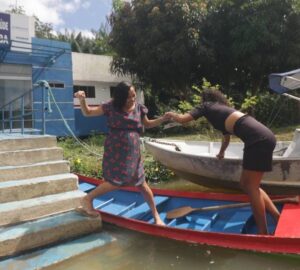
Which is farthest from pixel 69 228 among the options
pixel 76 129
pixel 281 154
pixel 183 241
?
pixel 76 129

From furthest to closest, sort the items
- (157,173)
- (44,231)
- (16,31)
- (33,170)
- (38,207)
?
(16,31), (157,173), (33,170), (38,207), (44,231)

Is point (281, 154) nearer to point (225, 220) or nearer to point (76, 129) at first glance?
point (225, 220)

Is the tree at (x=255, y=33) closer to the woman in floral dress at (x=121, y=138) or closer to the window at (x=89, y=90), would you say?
the window at (x=89, y=90)

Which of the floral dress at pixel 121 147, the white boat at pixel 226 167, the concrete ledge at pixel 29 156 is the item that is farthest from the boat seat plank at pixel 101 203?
the white boat at pixel 226 167

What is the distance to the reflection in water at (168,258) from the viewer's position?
3930 millimetres

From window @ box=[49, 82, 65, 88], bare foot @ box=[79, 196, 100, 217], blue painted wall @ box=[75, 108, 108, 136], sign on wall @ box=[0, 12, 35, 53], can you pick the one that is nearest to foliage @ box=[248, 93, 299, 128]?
blue painted wall @ box=[75, 108, 108, 136]

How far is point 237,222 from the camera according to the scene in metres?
4.59

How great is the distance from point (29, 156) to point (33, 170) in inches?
9.6

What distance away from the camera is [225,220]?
476 cm

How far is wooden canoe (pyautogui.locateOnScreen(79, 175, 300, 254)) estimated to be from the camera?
151 inches

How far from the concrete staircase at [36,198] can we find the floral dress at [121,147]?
67 centimetres

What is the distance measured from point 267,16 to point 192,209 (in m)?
11.9

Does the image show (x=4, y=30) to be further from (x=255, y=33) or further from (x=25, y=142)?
(x=255, y=33)

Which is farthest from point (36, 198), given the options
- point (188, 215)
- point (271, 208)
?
point (271, 208)
